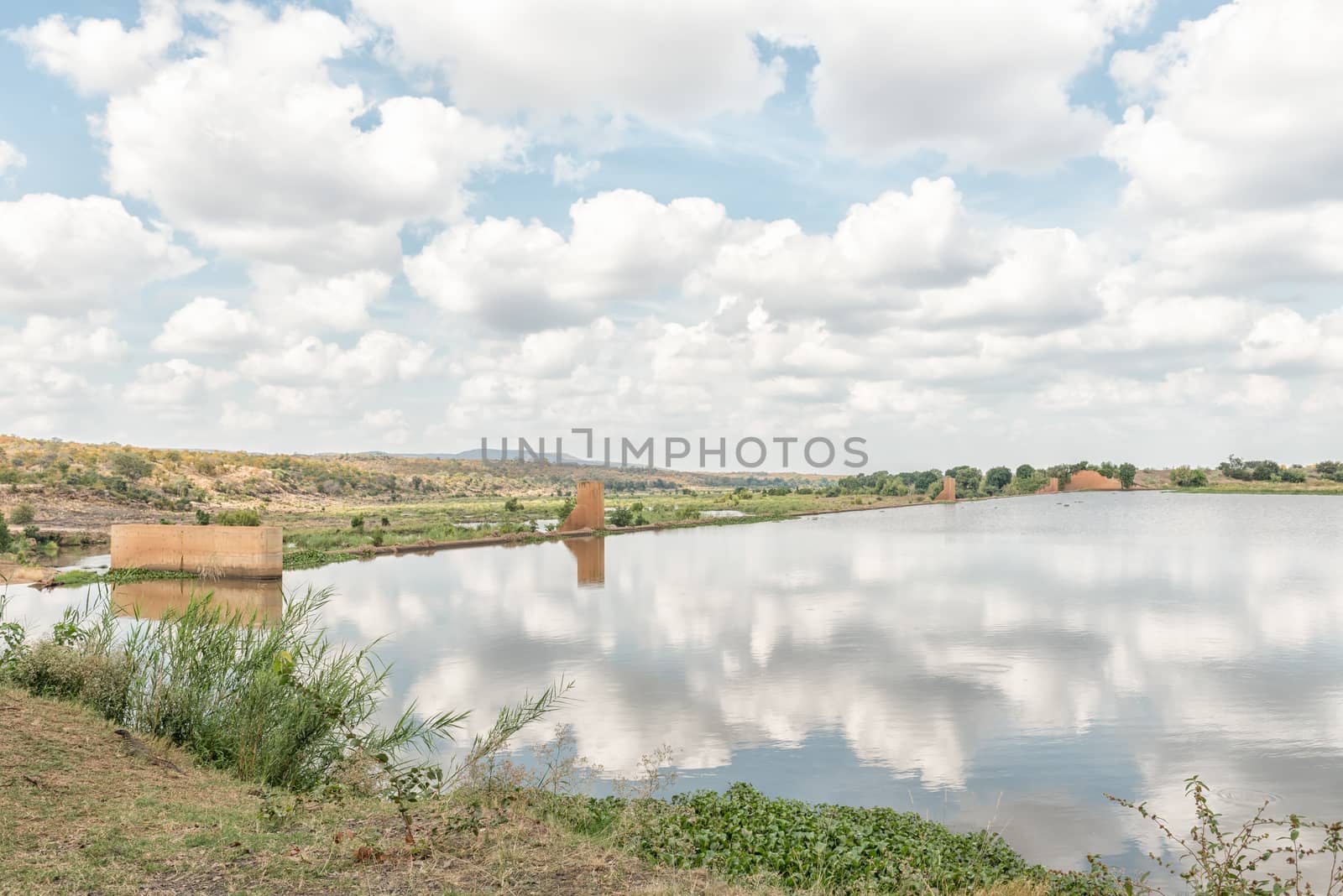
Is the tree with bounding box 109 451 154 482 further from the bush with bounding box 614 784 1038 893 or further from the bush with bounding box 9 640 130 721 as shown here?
the bush with bounding box 614 784 1038 893

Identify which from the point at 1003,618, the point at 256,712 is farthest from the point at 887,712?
the point at 1003,618

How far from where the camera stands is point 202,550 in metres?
25.7

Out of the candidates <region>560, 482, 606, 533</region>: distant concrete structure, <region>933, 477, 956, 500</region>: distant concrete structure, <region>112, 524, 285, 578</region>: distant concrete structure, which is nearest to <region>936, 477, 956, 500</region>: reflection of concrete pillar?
<region>933, 477, 956, 500</region>: distant concrete structure

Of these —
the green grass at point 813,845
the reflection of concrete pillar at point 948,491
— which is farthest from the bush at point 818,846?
the reflection of concrete pillar at point 948,491

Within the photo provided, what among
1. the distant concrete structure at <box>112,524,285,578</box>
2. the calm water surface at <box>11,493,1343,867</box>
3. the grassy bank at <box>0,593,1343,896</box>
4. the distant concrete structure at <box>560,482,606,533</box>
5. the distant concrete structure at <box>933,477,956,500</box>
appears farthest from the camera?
the distant concrete structure at <box>933,477,956,500</box>

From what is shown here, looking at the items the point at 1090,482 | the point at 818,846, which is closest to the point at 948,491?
the point at 1090,482

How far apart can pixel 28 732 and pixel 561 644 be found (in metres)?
10.2

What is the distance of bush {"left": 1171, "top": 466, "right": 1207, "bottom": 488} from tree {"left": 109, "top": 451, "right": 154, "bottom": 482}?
414 ft

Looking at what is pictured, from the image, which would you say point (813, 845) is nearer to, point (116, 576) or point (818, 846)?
point (818, 846)

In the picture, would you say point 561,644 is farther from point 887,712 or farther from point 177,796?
point 177,796

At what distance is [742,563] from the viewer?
3183cm

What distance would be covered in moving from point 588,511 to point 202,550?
22.4m

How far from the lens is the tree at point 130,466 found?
58562mm

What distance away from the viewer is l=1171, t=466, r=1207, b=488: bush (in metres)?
120
